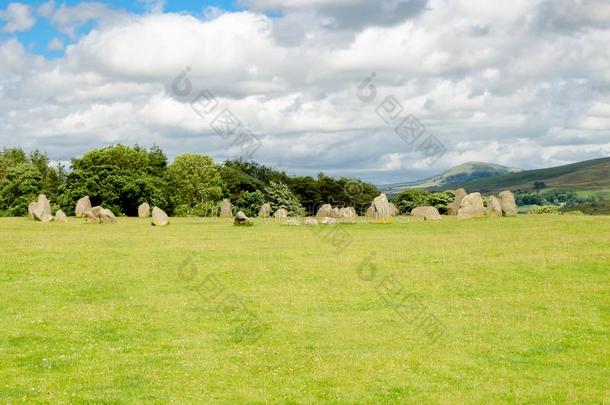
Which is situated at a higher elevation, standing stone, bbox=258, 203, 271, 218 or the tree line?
the tree line

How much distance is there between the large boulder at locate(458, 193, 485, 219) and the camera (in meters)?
60.3

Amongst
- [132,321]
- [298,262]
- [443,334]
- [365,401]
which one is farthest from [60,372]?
[298,262]

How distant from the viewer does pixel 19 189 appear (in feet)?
321

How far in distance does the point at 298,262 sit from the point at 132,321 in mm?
14175

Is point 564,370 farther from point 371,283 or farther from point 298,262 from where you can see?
point 298,262

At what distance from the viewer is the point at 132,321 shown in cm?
2125

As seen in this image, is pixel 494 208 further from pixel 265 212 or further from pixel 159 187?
pixel 159 187

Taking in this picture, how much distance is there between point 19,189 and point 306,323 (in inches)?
3518

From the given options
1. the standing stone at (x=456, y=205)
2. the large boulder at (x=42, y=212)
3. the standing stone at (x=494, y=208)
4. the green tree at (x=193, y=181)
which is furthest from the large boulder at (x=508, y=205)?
the green tree at (x=193, y=181)

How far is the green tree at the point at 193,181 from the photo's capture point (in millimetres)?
106688
